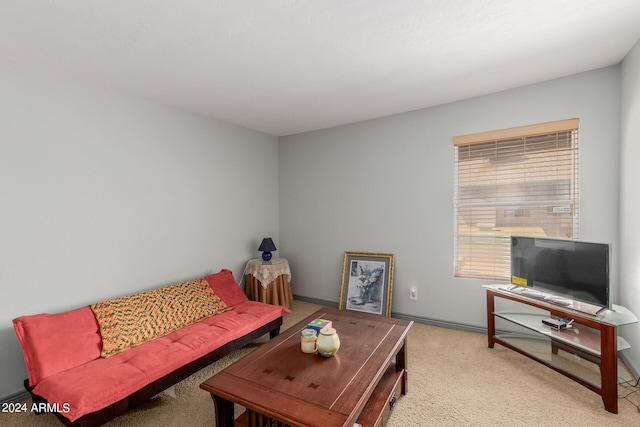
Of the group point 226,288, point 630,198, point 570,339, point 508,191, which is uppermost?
point 508,191

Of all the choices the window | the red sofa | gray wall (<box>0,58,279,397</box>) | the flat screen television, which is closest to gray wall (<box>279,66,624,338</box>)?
the window

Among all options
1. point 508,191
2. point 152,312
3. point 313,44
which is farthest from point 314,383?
point 508,191

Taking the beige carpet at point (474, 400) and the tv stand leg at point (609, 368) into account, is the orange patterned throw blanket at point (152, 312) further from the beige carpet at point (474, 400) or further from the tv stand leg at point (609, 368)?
the tv stand leg at point (609, 368)

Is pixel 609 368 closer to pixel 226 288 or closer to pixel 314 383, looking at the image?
pixel 314 383

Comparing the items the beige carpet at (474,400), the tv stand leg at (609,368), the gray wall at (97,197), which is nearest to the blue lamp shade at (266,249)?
the gray wall at (97,197)

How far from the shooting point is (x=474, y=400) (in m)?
2.04

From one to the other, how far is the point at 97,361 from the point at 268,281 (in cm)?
184

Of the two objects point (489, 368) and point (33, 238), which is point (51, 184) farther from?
point (489, 368)

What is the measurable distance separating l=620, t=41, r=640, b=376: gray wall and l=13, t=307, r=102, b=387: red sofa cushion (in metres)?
3.85

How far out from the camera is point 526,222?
2871 mm

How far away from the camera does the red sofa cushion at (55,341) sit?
1.86m

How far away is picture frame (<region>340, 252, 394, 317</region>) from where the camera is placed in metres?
3.54

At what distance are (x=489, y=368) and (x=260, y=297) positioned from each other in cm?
247

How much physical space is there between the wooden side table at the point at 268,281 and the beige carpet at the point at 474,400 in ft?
3.58
